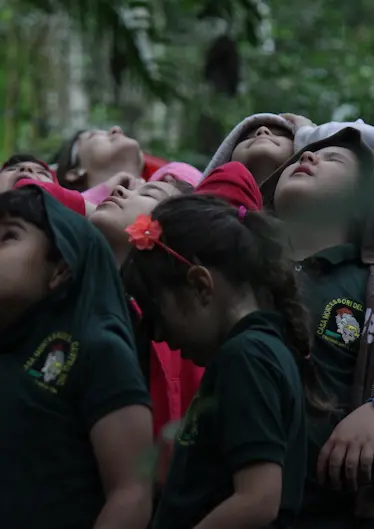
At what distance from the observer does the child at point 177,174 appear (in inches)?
117

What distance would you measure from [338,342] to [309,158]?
0.45 meters

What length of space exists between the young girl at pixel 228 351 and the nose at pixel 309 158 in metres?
0.42

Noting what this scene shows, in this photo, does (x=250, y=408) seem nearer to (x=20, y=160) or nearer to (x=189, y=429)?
(x=189, y=429)

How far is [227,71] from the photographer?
5.83 metres

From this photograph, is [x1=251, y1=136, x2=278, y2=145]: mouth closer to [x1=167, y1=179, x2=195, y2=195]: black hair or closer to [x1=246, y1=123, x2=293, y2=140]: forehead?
[x1=246, y1=123, x2=293, y2=140]: forehead

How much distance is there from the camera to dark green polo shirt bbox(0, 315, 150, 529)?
1966mm

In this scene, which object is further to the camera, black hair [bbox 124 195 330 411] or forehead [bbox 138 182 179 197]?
forehead [bbox 138 182 179 197]

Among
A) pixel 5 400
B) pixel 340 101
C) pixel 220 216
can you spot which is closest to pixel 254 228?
pixel 220 216

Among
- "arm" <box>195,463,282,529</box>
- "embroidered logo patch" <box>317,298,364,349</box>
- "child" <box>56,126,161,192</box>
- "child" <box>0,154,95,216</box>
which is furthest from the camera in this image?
"child" <box>56,126,161,192</box>

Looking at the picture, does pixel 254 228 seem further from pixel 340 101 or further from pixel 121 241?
pixel 340 101

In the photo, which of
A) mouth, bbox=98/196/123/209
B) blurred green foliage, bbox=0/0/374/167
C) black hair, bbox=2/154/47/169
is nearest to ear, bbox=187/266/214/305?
mouth, bbox=98/196/123/209

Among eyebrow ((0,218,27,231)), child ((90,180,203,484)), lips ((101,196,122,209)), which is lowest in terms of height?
child ((90,180,203,484))

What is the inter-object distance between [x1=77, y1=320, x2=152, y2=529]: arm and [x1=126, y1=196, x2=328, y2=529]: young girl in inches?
2.8

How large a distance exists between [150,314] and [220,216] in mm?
231
